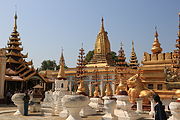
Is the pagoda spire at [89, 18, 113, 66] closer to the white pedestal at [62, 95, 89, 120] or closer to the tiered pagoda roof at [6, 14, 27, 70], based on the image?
the tiered pagoda roof at [6, 14, 27, 70]

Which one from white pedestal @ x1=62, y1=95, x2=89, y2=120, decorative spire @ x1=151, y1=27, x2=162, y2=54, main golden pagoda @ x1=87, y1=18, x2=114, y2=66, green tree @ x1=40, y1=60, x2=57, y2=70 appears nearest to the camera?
white pedestal @ x1=62, y1=95, x2=89, y2=120

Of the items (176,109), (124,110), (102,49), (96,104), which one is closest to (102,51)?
(102,49)

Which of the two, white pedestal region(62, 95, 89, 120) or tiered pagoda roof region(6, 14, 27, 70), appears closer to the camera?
white pedestal region(62, 95, 89, 120)

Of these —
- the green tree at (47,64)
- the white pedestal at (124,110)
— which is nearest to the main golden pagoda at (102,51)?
the green tree at (47,64)

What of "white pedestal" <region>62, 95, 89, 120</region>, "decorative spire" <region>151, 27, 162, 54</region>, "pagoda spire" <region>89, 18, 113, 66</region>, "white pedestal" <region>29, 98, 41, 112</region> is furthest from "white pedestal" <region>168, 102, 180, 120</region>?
"pagoda spire" <region>89, 18, 113, 66</region>

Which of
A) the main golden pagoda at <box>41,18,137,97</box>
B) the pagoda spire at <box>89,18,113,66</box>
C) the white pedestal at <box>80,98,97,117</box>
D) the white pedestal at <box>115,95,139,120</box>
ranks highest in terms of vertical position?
the pagoda spire at <box>89,18,113,66</box>

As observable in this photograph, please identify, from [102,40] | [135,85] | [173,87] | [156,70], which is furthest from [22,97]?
[102,40]

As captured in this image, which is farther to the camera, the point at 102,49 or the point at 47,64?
the point at 47,64

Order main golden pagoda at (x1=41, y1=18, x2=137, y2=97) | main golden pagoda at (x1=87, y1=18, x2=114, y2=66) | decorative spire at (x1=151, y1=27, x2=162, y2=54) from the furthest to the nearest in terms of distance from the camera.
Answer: main golden pagoda at (x1=87, y1=18, x2=114, y2=66) < main golden pagoda at (x1=41, y1=18, x2=137, y2=97) < decorative spire at (x1=151, y1=27, x2=162, y2=54)

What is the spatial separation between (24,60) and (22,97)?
19.9 m

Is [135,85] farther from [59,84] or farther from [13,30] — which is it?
[13,30]

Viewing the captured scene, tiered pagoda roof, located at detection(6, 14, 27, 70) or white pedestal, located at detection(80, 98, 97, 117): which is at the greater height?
tiered pagoda roof, located at detection(6, 14, 27, 70)

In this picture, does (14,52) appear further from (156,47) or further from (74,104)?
(74,104)

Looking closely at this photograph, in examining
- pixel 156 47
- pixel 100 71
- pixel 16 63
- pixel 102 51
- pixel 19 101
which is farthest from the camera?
pixel 102 51
